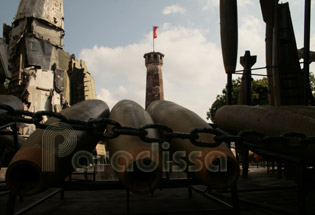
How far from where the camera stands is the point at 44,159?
4.13ft

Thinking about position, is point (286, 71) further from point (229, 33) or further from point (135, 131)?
point (135, 131)

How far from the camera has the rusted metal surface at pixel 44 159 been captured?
1208 mm

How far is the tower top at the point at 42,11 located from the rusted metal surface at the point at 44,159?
67.1 ft

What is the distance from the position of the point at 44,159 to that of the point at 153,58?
29.1m

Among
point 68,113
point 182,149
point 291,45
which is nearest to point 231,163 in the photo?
point 182,149

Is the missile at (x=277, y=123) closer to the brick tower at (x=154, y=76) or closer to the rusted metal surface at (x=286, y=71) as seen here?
the rusted metal surface at (x=286, y=71)

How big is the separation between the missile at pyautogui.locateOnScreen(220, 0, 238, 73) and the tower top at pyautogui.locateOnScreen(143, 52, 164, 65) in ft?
82.7

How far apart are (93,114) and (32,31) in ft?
63.3

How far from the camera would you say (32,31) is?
1809cm

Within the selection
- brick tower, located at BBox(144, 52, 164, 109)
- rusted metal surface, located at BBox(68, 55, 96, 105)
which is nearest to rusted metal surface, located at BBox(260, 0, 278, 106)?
rusted metal surface, located at BBox(68, 55, 96, 105)

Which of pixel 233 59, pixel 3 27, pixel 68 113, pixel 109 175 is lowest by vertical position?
pixel 109 175

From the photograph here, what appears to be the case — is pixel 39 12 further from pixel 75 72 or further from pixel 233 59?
pixel 233 59

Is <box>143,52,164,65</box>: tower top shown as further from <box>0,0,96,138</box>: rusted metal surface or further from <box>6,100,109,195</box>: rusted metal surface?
<box>6,100,109,195</box>: rusted metal surface

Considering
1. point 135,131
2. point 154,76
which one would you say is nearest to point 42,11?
point 154,76
